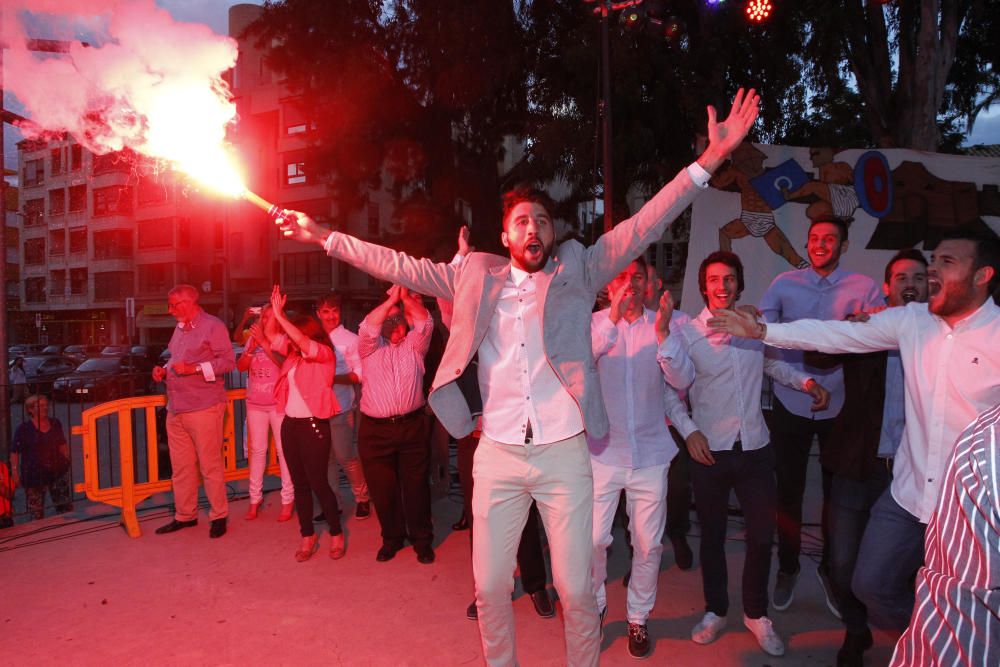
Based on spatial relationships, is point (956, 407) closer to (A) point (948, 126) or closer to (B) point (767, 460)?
(B) point (767, 460)

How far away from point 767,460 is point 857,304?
150 centimetres

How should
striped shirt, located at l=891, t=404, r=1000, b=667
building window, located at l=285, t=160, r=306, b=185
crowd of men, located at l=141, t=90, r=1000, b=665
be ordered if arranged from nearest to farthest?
striped shirt, located at l=891, t=404, r=1000, b=667 < crowd of men, located at l=141, t=90, r=1000, b=665 < building window, located at l=285, t=160, r=306, b=185

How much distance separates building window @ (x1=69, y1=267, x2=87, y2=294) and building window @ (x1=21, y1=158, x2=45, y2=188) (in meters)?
A: 8.07

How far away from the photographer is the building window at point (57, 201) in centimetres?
5119

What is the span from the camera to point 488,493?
126 inches

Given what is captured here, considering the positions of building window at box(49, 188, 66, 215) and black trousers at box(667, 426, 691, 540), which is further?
building window at box(49, 188, 66, 215)

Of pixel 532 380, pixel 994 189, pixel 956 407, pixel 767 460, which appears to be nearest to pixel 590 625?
pixel 532 380

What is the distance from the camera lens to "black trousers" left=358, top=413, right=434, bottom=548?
5.63 m

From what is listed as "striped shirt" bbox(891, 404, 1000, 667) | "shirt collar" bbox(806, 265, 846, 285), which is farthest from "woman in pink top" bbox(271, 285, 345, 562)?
"striped shirt" bbox(891, 404, 1000, 667)

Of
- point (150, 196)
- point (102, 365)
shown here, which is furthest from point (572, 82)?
point (150, 196)

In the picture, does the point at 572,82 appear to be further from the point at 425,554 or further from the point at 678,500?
the point at 425,554

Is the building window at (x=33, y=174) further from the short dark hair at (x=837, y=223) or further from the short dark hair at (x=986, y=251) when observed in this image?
the short dark hair at (x=986, y=251)

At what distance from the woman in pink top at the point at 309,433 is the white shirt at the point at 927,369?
3.82 metres

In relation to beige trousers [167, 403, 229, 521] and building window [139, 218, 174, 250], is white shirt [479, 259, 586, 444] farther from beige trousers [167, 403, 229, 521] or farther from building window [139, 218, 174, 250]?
building window [139, 218, 174, 250]
